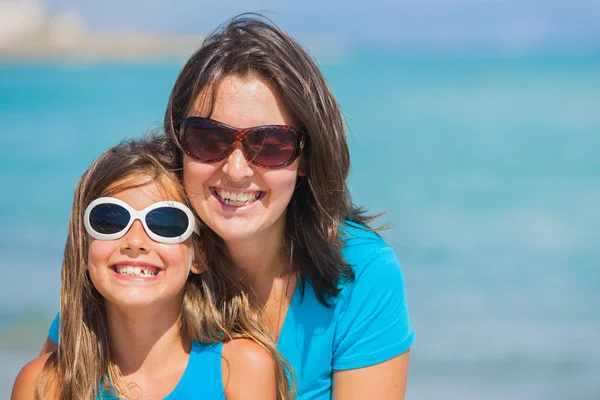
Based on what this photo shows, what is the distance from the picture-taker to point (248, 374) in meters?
2.94

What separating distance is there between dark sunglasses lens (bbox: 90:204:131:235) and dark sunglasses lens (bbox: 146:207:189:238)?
0.09 meters

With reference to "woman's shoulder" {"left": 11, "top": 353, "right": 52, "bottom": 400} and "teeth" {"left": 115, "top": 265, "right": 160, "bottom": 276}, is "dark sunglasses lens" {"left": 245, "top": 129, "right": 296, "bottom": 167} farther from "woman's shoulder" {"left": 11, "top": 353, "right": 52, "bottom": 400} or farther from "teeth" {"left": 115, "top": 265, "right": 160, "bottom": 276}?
"woman's shoulder" {"left": 11, "top": 353, "right": 52, "bottom": 400}

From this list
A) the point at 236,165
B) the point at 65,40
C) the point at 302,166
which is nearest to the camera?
the point at 236,165

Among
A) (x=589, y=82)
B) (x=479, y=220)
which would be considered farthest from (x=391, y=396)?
(x=589, y=82)

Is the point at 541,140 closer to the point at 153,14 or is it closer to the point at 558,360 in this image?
the point at 558,360

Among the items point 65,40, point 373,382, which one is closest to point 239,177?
point 373,382

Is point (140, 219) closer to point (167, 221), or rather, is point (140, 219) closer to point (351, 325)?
point (167, 221)

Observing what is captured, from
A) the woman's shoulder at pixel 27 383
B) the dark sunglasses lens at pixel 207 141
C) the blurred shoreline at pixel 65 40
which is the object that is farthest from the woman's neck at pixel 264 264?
the blurred shoreline at pixel 65 40

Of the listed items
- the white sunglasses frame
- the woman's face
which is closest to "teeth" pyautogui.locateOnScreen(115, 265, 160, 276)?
the white sunglasses frame

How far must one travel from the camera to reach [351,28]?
33.9 meters

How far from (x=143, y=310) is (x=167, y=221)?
0.38m

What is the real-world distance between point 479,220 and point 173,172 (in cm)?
861

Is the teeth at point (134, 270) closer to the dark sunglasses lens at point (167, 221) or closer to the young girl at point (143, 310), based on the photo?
the young girl at point (143, 310)

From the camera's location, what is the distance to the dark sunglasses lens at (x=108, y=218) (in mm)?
2865
